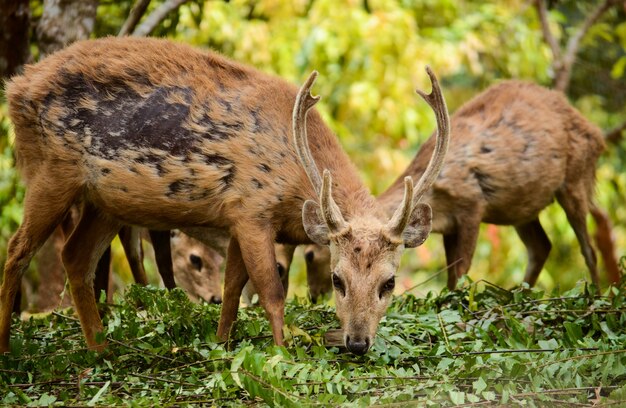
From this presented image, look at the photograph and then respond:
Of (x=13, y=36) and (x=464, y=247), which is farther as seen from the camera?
(x=464, y=247)

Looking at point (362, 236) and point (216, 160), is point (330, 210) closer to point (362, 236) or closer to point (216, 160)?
point (362, 236)

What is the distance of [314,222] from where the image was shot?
6273mm

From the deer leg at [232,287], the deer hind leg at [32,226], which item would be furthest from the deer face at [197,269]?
the deer hind leg at [32,226]

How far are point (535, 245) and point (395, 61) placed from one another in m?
4.05

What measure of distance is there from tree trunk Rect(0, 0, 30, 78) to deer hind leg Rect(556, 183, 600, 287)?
→ 5203 mm

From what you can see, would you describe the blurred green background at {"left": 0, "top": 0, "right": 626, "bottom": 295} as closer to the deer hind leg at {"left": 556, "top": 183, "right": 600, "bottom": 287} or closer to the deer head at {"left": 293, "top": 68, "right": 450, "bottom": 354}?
the deer hind leg at {"left": 556, "top": 183, "right": 600, "bottom": 287}

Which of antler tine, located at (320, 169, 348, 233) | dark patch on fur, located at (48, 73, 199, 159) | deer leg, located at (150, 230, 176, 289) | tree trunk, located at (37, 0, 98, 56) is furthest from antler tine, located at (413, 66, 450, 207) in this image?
tree trunk, located at (37, 0, 98, 56)

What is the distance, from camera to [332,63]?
13.2 metres

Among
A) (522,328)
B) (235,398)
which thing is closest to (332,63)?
(522,328)

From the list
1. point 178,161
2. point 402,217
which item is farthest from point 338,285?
point 178,161

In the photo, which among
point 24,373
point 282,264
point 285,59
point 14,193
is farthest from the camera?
point 285,59

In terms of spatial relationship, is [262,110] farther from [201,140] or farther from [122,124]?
[122,124]

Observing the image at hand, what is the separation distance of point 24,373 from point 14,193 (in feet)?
12.6

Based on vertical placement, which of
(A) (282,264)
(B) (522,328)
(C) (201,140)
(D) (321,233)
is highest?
(C) (201,140)
